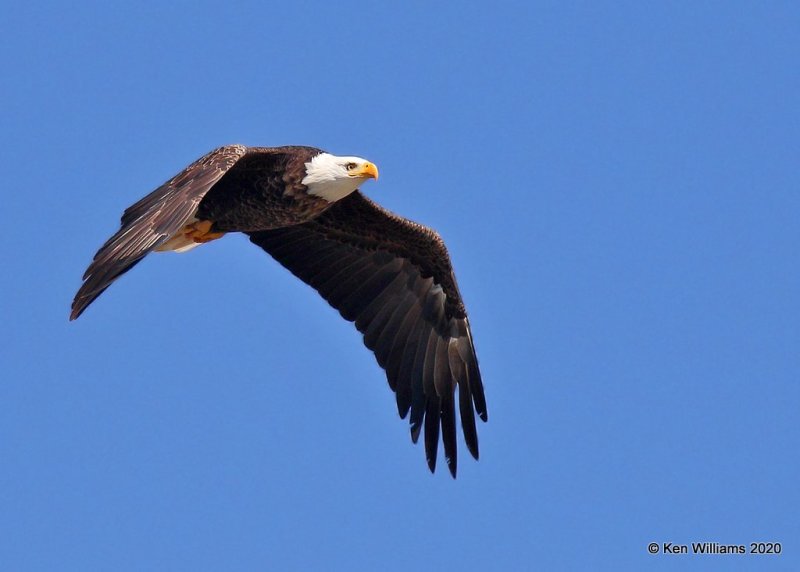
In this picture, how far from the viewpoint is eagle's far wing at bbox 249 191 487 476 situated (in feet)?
60.7

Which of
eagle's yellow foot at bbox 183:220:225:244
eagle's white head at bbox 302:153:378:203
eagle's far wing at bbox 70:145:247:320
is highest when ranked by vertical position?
eagle's white head at bbox 302:153:378:203

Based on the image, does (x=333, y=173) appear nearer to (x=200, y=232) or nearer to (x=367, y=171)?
(x=367, y=171)

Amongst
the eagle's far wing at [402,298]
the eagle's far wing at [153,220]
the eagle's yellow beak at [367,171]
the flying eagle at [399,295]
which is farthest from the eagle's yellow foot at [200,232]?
the eagle's yellow beak at [367,171]

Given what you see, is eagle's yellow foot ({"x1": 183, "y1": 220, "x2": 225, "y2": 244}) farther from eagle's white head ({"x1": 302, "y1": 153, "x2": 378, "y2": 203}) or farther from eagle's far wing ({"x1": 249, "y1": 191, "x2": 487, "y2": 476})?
eagle's far wing ({"x1": 249, "y1": 191, "x2": 487, "y2": 476})

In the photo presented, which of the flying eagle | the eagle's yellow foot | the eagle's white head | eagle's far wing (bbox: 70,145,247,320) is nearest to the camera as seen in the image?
eagle's far wing (bbox: 70,145,247,320)

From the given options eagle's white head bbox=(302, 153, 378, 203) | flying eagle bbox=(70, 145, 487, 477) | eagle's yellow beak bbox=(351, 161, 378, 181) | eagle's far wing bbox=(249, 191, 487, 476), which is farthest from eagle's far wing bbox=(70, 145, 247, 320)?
eagle's far wing bbox=(249, 191, 487, 476)

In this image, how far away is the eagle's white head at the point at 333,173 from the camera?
16406mm

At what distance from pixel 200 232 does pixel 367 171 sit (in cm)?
203

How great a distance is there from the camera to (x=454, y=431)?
1838 cm

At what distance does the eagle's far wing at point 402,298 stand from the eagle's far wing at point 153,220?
2865 mm

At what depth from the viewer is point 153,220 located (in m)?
14.8

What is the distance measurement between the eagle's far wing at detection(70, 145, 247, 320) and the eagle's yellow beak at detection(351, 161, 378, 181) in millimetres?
1272

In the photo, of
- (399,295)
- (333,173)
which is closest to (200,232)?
(333,173)

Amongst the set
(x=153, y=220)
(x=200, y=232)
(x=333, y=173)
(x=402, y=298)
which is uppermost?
(x=402, y=298)
